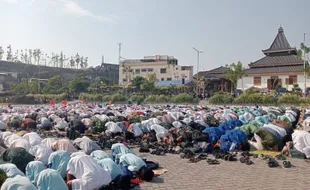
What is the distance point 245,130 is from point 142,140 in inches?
166

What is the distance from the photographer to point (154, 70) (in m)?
72.6

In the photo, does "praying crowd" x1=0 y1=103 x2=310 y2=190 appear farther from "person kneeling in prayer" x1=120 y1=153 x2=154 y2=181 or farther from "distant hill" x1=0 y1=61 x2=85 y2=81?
"distant hill" x1=0 y1=61 x2=85 y2=81

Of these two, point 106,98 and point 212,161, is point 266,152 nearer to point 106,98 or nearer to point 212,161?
point 212,161

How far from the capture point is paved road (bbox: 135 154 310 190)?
26.9 ft

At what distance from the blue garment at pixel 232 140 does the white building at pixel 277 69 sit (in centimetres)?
3294

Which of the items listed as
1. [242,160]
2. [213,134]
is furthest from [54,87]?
[242,160]

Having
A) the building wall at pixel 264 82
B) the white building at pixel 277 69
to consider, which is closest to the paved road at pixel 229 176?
the building wall at pixel 264 82

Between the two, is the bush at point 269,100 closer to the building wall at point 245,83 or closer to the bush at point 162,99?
the bush at point 162,99

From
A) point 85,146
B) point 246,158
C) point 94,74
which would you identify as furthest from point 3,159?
point 94,74

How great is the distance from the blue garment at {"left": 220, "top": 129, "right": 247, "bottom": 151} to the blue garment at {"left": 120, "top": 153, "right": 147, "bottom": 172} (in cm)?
454

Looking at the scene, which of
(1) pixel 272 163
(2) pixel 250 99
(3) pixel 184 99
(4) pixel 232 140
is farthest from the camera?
(3) pixel 184 99

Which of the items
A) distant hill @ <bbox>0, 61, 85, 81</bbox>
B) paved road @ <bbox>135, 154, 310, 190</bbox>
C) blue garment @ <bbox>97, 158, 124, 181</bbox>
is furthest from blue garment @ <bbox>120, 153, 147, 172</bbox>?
distant hill @ <bbox>0, 61, 85, 81</bbox>

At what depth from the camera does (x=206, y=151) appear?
12250 mm

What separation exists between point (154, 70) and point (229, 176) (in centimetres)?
6402
